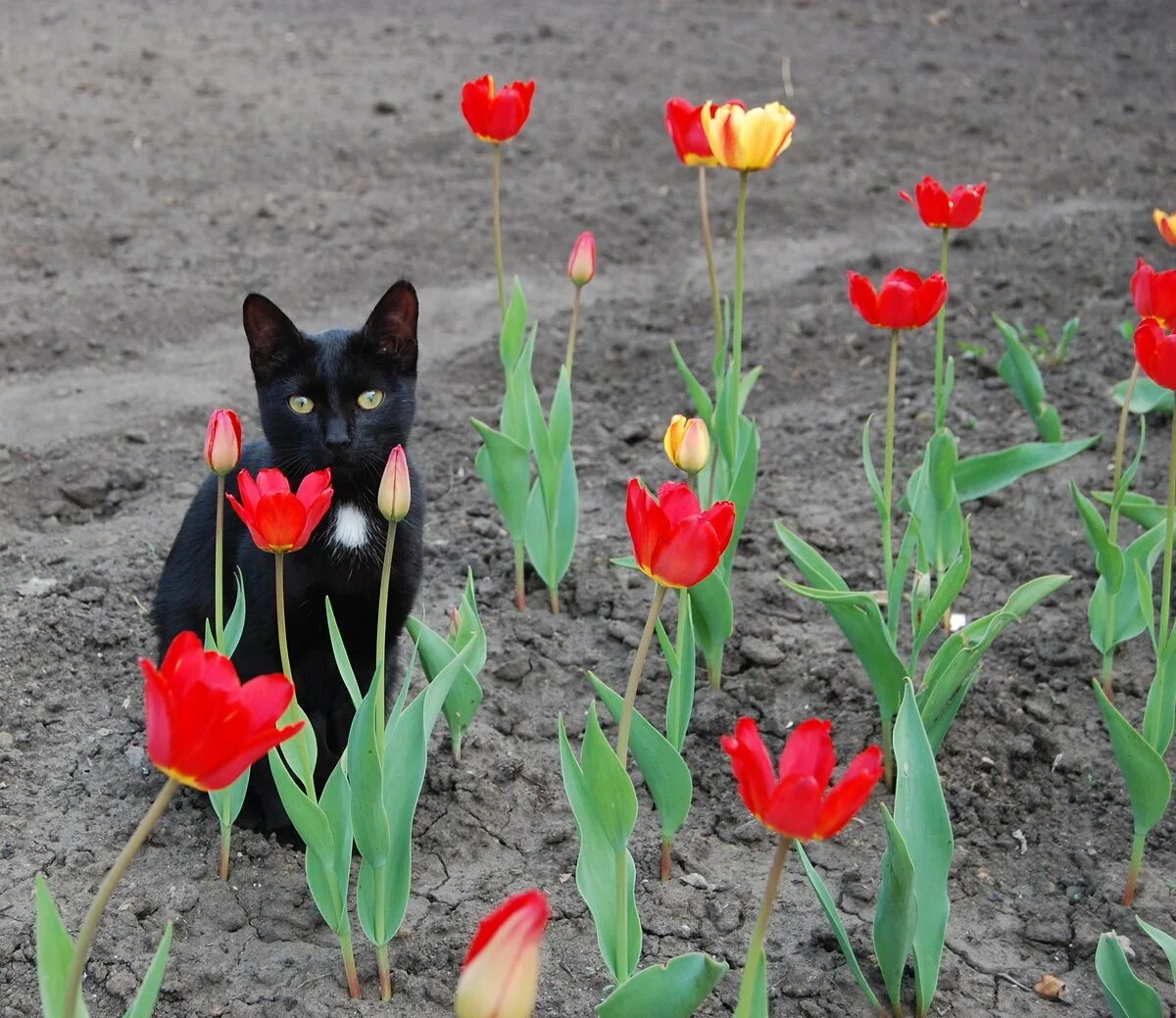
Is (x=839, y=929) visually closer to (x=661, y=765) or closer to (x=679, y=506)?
(x=661, y=765)

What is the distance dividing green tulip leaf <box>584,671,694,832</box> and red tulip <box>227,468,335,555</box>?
1.64 feet

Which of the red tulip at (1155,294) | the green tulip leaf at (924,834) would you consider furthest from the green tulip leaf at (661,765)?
the red tulip at (1155,294)

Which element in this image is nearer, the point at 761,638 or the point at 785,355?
the point at 761,638

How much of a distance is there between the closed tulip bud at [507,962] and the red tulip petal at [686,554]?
0.51 metres

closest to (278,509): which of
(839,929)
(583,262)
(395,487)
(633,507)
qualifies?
(395,487)

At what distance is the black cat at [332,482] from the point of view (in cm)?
223

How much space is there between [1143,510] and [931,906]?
44.5 inches

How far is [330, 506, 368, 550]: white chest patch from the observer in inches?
88.7

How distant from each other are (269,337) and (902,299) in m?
0.98

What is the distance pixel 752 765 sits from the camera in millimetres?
1232

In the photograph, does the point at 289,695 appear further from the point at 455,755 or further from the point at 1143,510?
the point at 1143,510

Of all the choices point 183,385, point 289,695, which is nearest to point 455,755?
point 289,695

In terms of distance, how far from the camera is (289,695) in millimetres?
1232

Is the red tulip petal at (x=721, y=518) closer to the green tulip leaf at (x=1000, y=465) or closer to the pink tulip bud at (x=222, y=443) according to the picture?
the pink tulip bud at (x=222, y=443)
